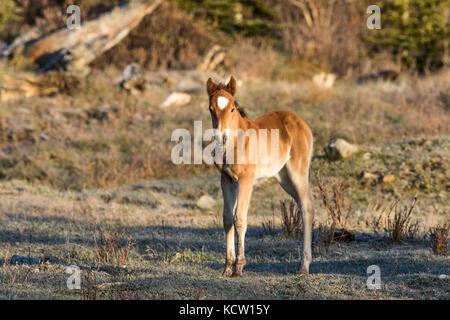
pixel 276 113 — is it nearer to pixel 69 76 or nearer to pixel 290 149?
pixel 290 149

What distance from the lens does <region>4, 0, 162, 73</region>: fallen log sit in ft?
68.0

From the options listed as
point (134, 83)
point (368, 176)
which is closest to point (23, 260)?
point (368, 176)

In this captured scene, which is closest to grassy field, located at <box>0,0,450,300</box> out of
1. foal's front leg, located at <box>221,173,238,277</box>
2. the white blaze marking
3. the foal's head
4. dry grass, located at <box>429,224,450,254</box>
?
dry grass, located at <box>429,224,450,254</box>

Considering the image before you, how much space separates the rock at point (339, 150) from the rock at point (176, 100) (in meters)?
6.75

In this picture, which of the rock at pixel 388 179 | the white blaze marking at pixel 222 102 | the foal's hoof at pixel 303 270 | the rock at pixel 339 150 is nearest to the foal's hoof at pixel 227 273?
the foal's hoof at pixel 303 270

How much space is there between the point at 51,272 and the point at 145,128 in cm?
1129

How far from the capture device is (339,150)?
14.3 m

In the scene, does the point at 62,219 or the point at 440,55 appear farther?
the point at 440,55

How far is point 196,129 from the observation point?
17.5 meters

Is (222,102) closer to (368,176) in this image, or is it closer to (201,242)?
(201,242)

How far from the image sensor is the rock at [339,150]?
14359 millimetres

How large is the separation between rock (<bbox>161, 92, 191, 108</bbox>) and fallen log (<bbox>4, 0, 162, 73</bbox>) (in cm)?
338

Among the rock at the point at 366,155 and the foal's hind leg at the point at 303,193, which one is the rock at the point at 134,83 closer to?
the rock at the point at 366,155
